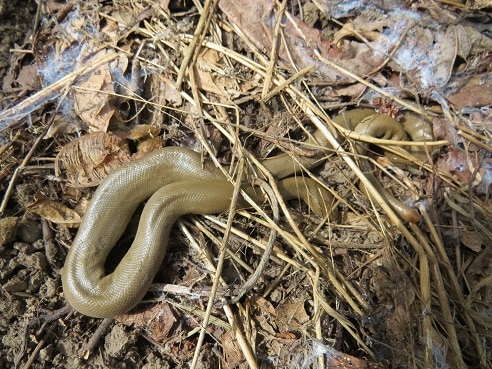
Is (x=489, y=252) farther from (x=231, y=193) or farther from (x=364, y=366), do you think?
(x=231, y=193)

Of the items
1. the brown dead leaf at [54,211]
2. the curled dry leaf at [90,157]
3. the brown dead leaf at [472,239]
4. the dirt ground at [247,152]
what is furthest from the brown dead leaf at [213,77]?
the brown dead leaf at [472,239]

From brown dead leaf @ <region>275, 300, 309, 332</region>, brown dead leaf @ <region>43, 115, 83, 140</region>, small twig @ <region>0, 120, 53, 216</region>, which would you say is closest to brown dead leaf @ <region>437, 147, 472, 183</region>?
brown dead leaf @ <region>275, 300, 309, 332</region>

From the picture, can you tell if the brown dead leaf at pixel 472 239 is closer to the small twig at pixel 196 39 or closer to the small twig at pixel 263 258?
the small twig at pixel 263 258

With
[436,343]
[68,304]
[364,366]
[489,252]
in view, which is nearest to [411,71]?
[489,252]

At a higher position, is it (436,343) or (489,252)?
(489,252)

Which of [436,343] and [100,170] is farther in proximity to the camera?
[100,170]

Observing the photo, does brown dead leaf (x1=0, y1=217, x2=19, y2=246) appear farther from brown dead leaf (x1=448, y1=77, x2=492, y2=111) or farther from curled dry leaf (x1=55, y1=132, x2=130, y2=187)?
brown dead leaf (x1=448, y1=77, x2=492, y2=111)

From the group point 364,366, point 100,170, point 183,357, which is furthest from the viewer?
point 100,170
